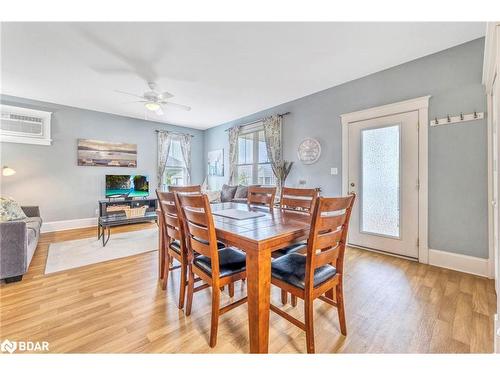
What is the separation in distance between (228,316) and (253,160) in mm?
3997

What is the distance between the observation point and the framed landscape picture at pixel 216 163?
623cm

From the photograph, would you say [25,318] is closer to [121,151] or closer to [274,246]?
[274,246]

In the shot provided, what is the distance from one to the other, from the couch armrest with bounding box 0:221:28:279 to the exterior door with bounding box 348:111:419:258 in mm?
4078

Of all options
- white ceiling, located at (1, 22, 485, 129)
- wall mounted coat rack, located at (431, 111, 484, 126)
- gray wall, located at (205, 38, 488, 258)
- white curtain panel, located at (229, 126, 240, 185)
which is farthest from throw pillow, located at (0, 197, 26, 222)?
wall mounted coat rack, located at (431, 111, 484, 126)

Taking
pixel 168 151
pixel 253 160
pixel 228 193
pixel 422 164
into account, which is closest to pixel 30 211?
pixel 168 151

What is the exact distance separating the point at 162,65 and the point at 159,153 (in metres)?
3.28

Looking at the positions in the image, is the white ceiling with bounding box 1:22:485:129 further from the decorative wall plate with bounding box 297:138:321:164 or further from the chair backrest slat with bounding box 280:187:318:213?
the chair backrest slat with bounding box 280:187:318:213

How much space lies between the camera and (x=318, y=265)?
4.31ft

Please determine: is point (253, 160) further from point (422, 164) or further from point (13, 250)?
point (13, 250)

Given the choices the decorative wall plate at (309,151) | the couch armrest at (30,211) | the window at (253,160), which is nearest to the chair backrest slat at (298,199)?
the decorative wall plate at (309,151)

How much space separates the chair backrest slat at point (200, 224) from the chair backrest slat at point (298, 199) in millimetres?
1075
